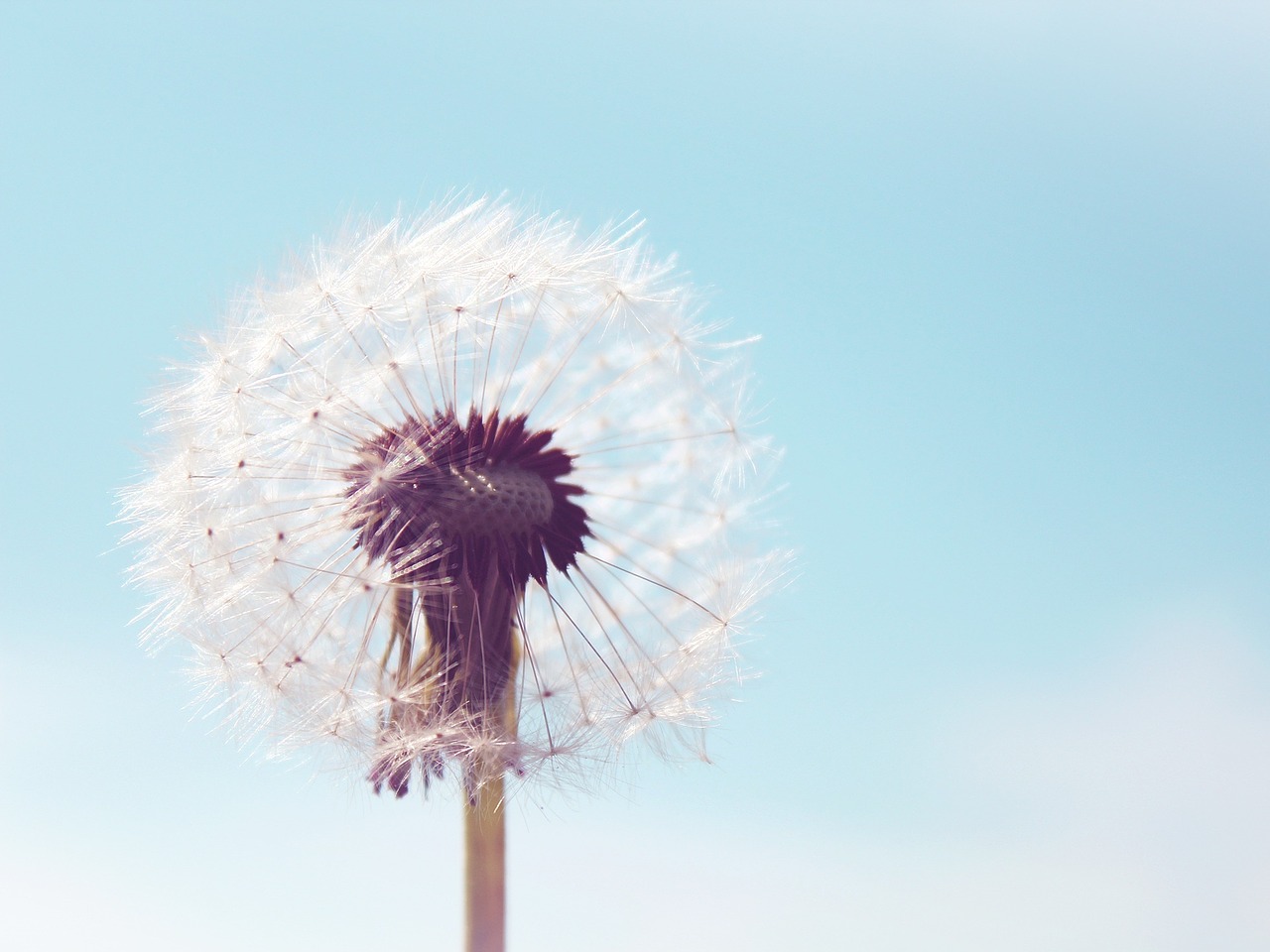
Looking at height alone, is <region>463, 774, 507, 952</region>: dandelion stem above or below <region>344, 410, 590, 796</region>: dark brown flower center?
below

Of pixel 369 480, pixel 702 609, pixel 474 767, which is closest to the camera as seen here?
pixel 474 767

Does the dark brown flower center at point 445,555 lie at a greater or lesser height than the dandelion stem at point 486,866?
greater

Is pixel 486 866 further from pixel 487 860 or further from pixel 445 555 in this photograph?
pixel 445 555

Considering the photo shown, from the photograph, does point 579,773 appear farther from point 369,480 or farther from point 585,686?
point 369,480

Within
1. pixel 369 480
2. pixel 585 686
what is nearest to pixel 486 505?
pixel 369 480

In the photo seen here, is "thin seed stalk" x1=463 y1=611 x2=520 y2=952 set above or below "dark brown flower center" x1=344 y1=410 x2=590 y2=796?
below

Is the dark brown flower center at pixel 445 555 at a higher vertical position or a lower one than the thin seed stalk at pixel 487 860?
higher

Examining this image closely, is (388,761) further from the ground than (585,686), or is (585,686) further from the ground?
(585,686)

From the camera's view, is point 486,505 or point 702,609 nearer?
point 486,505
